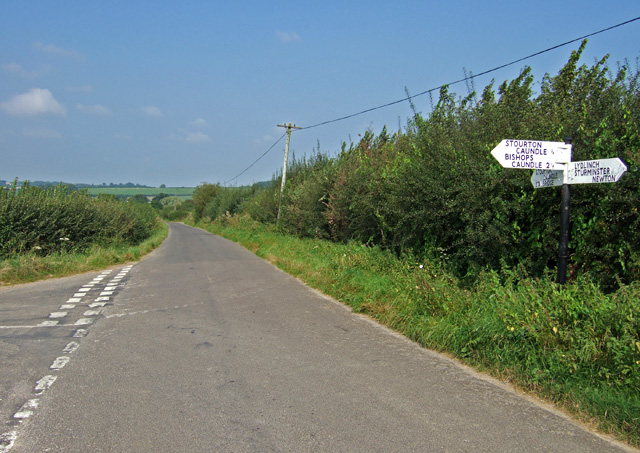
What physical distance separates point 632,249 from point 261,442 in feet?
16.1

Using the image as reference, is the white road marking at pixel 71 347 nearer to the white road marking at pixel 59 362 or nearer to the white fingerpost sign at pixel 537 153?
the white road marking at pixel 59 362

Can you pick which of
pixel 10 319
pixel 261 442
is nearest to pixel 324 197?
pixel 10 319

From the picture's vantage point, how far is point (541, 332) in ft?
15.6

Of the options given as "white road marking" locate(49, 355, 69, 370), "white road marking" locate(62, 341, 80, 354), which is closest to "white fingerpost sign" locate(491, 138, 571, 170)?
"white road marking" locate(49, 355, 69, 370)

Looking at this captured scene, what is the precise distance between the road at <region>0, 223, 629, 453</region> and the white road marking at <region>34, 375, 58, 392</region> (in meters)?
0.02

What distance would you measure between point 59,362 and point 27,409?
1394 mm

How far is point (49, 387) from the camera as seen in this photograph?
14.5 ft

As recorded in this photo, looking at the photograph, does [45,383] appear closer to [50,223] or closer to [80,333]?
[80,333]

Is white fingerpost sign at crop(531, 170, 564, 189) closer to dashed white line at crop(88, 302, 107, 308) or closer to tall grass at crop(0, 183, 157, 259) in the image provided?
dashed white line at crop(88, 302, 107, 308)

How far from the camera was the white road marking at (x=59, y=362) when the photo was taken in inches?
198

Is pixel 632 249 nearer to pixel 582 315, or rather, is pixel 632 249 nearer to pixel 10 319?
pixel 582 315

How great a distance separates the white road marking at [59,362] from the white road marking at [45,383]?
12.4 inches

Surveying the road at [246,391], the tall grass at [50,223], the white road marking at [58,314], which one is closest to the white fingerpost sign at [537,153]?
the road at [246,391]

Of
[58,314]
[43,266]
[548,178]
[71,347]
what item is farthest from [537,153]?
[43,266]
